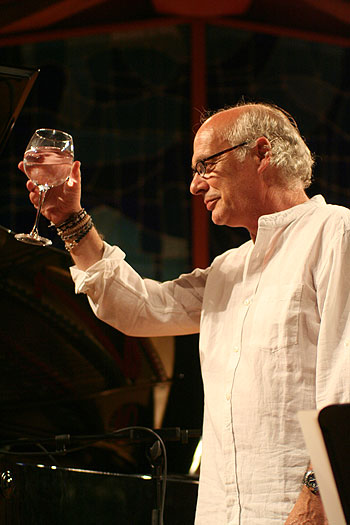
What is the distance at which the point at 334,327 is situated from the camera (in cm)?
150

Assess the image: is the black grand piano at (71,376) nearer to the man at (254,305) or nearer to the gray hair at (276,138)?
the man at (254,305)

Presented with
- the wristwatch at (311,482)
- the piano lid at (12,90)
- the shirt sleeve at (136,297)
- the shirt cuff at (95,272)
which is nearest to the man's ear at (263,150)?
the shirt sleeve at (136,297)

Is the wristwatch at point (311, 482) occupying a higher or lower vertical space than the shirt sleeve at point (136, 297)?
lower

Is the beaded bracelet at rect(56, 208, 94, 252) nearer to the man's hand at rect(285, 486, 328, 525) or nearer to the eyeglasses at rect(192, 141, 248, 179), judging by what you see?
the eyeglasses at rect(192, 141, 248, 179)

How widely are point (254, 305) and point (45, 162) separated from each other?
65 cm

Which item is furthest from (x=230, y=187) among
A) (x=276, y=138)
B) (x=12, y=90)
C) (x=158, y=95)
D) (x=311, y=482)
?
(x=158, y=95)

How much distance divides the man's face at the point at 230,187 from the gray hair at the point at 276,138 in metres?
0.03

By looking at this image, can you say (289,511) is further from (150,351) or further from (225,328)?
(150,351)

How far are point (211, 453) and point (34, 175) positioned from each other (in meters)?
0.84

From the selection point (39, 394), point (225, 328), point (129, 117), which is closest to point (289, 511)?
point (225, 328)

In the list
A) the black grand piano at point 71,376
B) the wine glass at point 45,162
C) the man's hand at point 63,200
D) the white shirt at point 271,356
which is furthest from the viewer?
the black grand piano at point 71,376

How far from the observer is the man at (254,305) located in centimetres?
153

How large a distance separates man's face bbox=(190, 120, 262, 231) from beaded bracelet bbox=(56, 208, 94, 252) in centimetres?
33

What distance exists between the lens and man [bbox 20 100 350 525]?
60.2 inches
